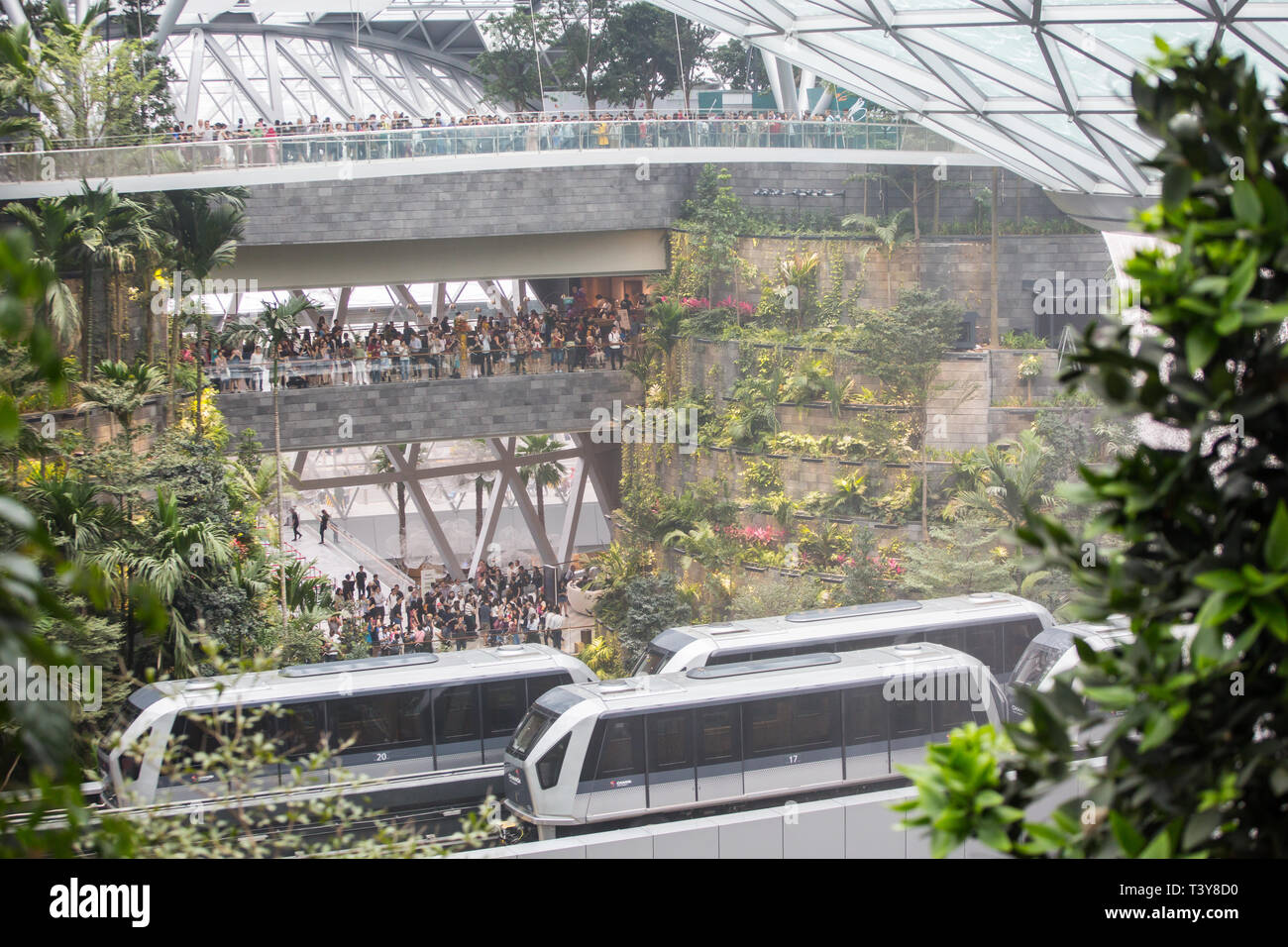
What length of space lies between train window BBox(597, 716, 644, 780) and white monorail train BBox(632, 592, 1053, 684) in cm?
272

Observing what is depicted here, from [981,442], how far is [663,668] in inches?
457

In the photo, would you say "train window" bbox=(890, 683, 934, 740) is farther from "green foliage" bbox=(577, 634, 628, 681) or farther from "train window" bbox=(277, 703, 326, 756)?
"green foliage" bbox=(577, 634, 628, 681)

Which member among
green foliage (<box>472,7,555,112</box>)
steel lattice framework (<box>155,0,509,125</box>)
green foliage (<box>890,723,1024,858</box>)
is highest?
steel lattice framework (<box>155,0,509,125</box>)

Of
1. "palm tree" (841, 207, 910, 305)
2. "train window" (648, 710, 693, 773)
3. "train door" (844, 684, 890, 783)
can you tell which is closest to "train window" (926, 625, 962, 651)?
"train door" (844, 684, 890, 783)

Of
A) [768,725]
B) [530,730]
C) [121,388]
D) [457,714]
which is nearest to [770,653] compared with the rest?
[768,725]

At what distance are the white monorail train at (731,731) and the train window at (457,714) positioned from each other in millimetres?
1359

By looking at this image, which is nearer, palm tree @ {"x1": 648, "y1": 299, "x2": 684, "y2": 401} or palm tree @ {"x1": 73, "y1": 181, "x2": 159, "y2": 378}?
palm tree @ {"x1": 73, "y1": 181, "x2": 159, "y2": 378}

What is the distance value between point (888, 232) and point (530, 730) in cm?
1820

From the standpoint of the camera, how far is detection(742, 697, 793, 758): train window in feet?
53.4

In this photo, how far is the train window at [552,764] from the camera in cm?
1541

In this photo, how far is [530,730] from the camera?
1602cm
